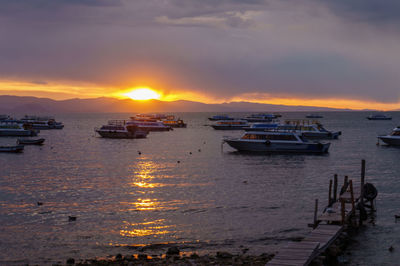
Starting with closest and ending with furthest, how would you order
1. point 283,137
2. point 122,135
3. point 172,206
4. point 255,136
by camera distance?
point 172,206 → point 283,137 → point 255,136 → point 122,135

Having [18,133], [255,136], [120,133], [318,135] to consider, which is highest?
[255,136]

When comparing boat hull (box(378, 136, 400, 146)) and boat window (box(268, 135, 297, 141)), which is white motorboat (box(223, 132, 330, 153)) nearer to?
boat window (box(268, 135, 297, 141))

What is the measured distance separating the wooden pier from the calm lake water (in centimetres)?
126

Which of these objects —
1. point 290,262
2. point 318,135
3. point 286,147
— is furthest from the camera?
point 318,135

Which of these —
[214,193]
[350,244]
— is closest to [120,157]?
[214,193]

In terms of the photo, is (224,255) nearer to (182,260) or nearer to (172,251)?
(182,260)

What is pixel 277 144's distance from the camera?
7238 centimetres

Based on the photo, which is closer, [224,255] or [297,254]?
[297,254]

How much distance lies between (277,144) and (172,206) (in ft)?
136

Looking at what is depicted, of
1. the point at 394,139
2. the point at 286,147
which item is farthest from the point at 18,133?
the point at 394,139

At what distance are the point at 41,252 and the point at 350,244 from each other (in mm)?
16249

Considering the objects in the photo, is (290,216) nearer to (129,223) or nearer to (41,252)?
(129,223)

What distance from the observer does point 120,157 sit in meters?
69.7

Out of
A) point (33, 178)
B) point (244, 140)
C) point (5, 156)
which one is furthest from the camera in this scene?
point (244, 140)
